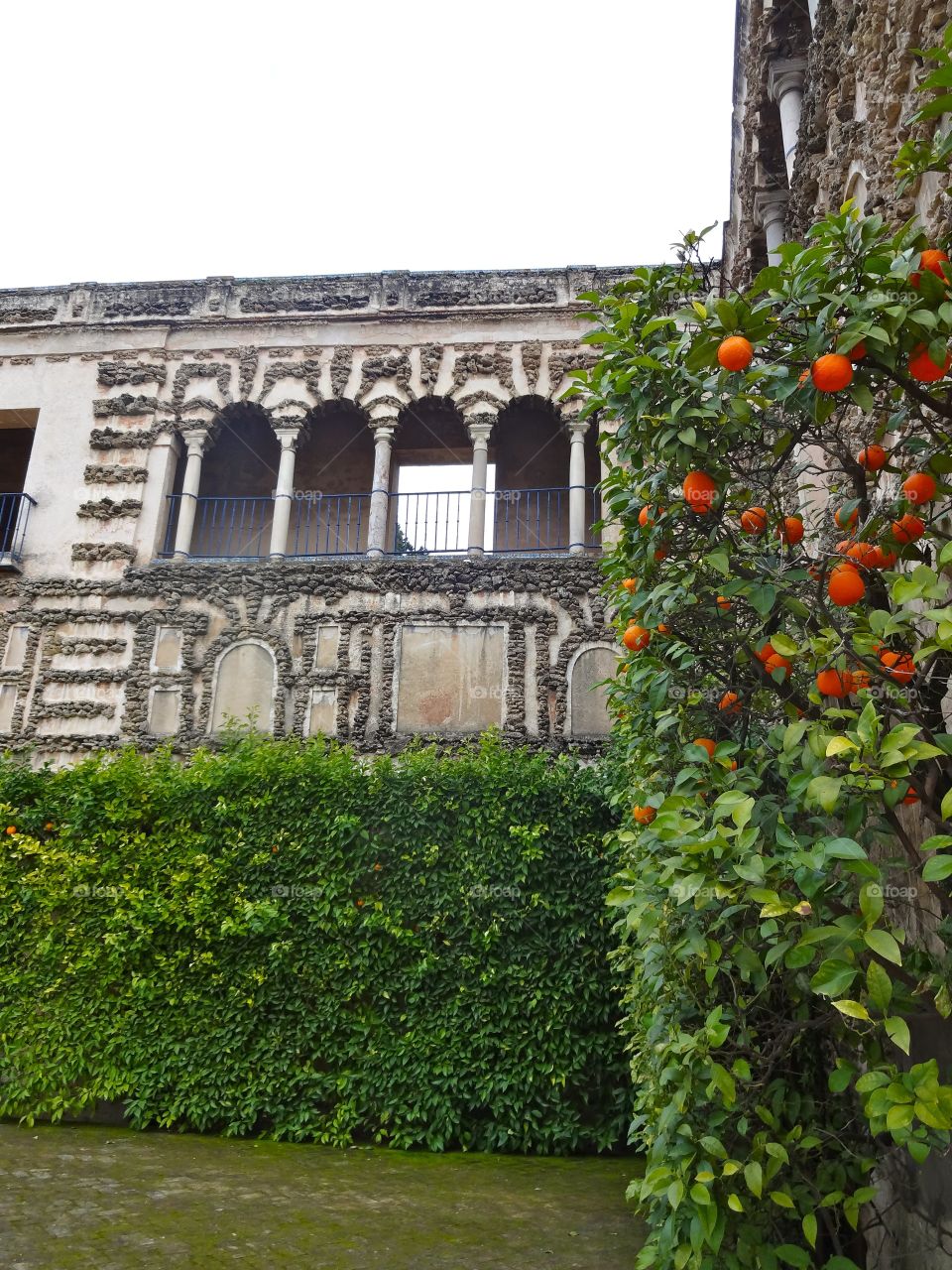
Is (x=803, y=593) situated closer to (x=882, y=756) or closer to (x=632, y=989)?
(x=882, y=756)

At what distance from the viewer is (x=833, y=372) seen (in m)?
2.46

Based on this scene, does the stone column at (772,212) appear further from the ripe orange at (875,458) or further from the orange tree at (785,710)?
the ripe orange at (875,458)

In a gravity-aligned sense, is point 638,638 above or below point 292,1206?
above

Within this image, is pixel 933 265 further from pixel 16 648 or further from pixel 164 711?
pixel 16 648

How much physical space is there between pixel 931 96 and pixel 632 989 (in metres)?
4.48

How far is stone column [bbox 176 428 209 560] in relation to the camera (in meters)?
13.0

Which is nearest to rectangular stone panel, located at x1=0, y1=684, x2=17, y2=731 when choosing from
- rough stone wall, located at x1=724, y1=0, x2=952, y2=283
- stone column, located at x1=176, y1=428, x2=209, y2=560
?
stone column, located at x1=176, y1=428, x2=209, y2=560

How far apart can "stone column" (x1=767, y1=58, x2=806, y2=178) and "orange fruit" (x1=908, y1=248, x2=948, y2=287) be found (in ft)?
15.8

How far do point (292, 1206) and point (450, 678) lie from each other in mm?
6928

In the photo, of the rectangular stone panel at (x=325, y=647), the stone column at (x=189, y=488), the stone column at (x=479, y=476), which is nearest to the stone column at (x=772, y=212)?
the stone column at (x=479, y=476)

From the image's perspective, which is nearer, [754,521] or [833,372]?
[833,372]

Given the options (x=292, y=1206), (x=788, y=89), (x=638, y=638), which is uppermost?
(x=788, y=89)

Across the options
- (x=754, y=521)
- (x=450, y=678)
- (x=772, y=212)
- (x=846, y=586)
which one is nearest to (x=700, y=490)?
(x=754, y=521)

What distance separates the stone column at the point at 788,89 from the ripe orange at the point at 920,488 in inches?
194
